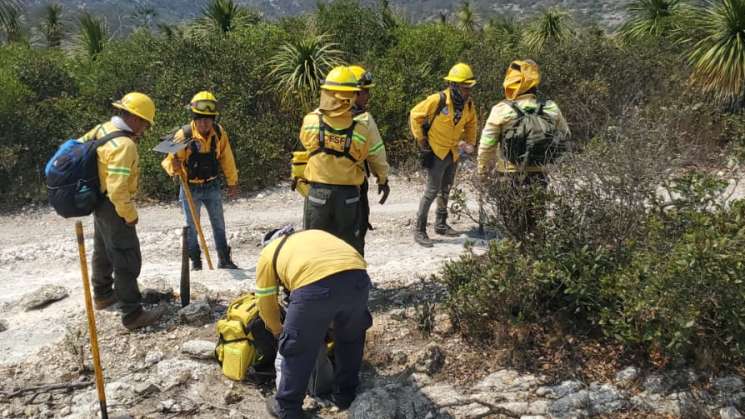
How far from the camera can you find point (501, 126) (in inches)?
218

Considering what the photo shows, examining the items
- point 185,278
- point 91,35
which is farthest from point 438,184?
point 91,35

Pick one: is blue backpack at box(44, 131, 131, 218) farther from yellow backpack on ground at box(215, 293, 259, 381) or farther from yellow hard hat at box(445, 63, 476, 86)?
yellow hard hat at box(445, 63, 476, 86)

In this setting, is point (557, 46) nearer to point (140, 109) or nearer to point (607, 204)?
point (607, 204)

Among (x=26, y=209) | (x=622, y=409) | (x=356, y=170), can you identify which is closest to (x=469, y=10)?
(x=26, y=209)

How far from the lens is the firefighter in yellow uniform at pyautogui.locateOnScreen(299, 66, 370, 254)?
15.7ft

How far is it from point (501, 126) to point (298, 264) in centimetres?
278

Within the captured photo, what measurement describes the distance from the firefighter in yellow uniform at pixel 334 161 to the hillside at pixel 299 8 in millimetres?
10795

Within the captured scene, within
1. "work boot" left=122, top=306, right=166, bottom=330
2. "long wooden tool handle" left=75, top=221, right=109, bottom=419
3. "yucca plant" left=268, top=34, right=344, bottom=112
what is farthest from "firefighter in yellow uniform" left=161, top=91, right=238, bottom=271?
"yucca plant" left=268, top=34, right=344, bottom=112

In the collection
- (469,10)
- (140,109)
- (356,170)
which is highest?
(469,10)

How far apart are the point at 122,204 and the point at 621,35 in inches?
493

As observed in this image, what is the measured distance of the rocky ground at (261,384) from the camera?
4055 millimetres

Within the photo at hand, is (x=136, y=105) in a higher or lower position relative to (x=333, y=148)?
higher

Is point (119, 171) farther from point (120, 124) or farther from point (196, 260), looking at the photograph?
point (196, 260)

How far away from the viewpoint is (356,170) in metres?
5.07
